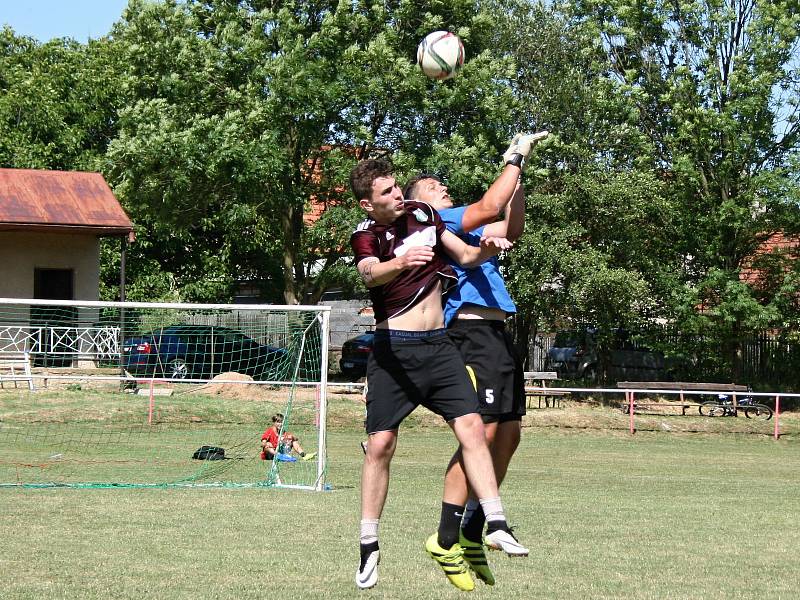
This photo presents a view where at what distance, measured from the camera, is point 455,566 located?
6477 mm

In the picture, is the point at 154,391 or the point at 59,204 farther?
the point at 59,204

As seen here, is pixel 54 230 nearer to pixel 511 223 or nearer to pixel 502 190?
pixel 511 223

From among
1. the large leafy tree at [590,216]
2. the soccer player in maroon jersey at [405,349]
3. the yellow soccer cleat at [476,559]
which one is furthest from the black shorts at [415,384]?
the large leafy tree at [590,216]

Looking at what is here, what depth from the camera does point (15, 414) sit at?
21797 millimetres

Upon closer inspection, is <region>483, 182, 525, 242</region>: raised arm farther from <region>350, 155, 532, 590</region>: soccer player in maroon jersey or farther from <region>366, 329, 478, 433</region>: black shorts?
<region>366, 329, 478, 433</region>: black shorts

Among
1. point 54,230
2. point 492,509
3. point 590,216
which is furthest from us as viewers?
point 590,216

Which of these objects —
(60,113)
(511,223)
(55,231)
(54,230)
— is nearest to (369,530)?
(511,223)

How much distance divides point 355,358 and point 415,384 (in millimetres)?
29334

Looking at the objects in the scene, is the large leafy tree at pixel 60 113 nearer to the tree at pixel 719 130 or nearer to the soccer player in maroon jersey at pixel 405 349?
the tree at pixel 719 130

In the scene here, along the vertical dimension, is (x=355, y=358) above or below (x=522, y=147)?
below

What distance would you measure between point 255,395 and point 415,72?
35.6 ft

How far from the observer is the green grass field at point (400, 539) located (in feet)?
26.1

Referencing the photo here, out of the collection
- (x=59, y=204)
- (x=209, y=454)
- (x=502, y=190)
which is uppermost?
(x=59, y=204)

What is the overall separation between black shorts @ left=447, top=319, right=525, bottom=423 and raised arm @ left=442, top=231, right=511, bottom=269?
0.61 meters
